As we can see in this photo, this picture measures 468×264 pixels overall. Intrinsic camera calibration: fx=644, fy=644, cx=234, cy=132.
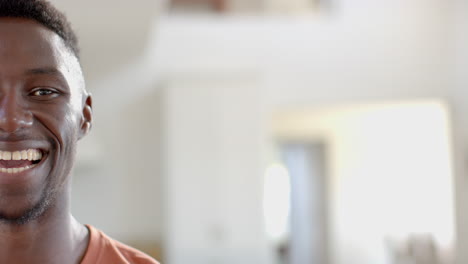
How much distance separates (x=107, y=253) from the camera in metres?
1.06

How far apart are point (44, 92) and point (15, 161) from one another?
0.11 metres

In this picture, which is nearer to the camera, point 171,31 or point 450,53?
point 171,31

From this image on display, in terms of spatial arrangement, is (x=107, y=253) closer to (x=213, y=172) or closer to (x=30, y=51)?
(x=30, y=51)

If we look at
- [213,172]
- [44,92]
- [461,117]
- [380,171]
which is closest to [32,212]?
[44,92]

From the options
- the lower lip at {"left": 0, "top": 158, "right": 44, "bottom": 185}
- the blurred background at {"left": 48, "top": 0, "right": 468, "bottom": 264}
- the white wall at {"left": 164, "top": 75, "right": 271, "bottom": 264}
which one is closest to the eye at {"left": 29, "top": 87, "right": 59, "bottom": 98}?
the lower lip at {"left": 0, "top": 158, "right": 44, "bottom": 185}

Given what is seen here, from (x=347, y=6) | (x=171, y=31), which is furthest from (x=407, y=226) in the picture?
(x=171, y=31)

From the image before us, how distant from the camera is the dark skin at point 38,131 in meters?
0.89

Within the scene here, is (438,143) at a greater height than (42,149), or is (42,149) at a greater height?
(42,149)

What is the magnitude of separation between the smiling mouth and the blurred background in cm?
251

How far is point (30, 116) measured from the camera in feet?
2.97

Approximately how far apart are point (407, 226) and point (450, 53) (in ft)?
6.35

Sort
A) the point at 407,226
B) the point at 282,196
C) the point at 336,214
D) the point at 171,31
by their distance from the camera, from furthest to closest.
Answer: the point at 282,196, the point at 336,214, the point at 407,226, the point at 171,31

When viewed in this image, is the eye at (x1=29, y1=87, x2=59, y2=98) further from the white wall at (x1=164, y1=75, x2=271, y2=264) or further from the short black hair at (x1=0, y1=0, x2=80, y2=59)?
the white wall at (x1=164, y1=75, x2=271, y2=264)

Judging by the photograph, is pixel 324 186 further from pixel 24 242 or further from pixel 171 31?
pixel 24 242
